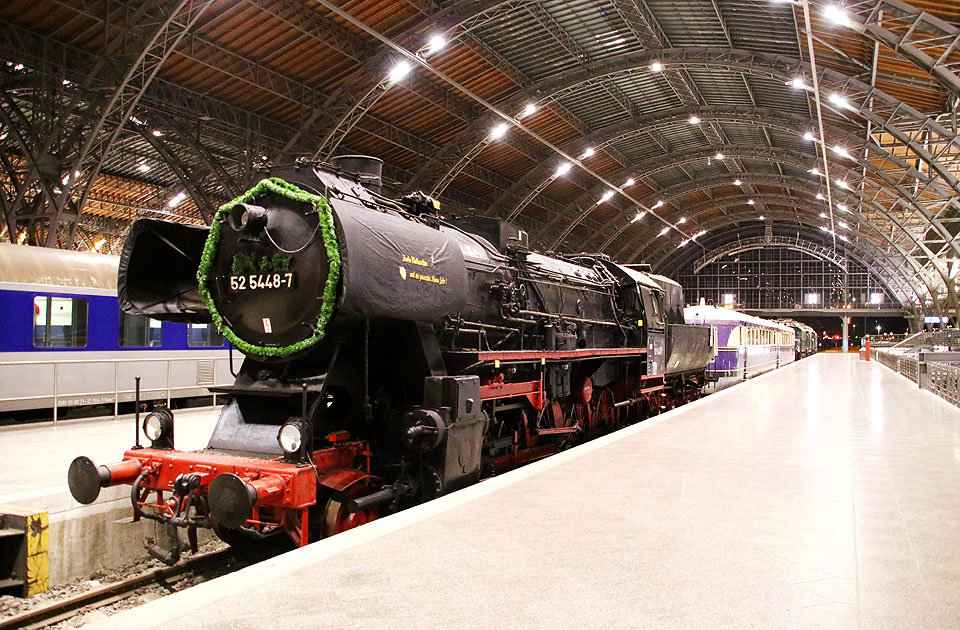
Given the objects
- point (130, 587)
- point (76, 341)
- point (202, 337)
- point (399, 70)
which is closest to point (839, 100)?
point (399, 70)

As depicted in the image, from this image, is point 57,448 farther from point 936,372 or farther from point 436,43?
point 936,372

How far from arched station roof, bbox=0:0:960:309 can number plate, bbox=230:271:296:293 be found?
4.34 metres

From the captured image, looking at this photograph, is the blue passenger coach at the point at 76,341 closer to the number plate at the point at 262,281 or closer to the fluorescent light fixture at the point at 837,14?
the number plate at the point at 262,281

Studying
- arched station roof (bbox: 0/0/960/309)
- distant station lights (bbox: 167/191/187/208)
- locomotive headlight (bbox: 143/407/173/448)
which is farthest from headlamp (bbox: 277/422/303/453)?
distant station lights (bbox: 167/191/187/208)

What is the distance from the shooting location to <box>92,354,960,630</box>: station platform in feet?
10.6

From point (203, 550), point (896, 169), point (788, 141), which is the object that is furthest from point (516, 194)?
point (203, 550)

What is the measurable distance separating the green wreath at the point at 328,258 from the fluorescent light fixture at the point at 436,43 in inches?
606

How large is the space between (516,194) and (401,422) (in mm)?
27836

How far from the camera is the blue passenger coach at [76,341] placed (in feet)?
36.1

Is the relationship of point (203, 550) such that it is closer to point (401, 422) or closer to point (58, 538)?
point (58, 538)

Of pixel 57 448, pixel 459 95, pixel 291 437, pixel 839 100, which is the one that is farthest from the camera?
pixel 459 95

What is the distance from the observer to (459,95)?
25312mm

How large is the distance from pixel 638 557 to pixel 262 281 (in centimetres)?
385

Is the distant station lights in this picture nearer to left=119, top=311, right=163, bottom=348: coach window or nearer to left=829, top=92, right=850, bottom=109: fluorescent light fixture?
left=119, top=311, right=163, bottom=348: coach window
